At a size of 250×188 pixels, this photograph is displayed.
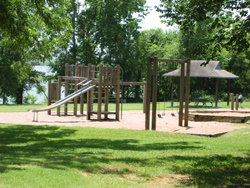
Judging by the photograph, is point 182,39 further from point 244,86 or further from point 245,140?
point 245,140

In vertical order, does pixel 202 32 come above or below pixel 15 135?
above

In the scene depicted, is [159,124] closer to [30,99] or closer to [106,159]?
[106,159]

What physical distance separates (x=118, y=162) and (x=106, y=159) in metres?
0.36

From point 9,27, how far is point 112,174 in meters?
8.02

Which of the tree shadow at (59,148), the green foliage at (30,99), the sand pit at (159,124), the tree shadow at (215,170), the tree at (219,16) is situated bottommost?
the tree shadow at (215,170)

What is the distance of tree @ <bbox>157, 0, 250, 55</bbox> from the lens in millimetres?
9250

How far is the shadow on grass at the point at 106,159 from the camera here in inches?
255

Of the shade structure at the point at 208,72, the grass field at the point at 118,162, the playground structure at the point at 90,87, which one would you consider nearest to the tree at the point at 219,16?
the grass field at the point at 118,162

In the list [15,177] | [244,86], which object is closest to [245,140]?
[15,177]

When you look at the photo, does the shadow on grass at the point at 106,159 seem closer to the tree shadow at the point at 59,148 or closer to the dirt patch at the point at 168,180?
the tree shadow at the point at 59,148

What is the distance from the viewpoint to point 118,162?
7426 mm

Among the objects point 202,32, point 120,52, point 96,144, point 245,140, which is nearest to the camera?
point 96,144

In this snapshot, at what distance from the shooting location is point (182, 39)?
2079 inches

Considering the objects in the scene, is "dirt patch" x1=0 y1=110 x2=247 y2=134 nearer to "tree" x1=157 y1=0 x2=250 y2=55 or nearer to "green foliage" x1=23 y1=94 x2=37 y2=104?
"tree" x1=157 y1=0 x2=250 y2=55
